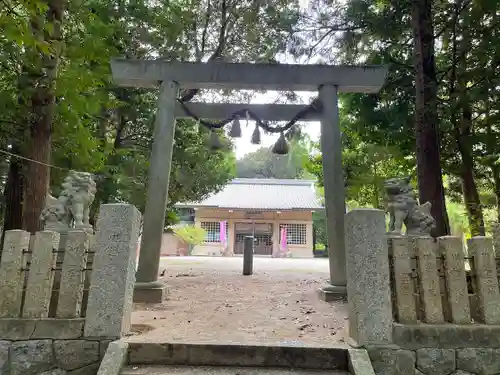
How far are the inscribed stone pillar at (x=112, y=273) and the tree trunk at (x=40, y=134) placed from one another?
8.65 ft

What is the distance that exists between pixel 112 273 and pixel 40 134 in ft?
11.0

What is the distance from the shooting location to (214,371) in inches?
111

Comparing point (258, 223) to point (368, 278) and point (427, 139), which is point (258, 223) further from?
point (368, 278)

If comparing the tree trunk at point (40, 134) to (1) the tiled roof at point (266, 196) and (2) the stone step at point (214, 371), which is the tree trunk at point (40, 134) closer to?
(2) the stone step at point (214, 371)

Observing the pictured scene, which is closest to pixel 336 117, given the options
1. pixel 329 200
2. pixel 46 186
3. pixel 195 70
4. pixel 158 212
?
pixel 329 200

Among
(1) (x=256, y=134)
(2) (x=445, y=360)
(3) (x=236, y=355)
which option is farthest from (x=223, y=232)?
(2) (x=445, y=360)

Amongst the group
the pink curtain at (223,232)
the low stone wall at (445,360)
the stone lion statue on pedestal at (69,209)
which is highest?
the pink curtain at (223,232)

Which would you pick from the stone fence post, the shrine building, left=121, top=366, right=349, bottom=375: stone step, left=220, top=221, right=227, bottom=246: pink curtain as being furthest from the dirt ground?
left=220, top=221, right=227, bottom=246: pink curtain

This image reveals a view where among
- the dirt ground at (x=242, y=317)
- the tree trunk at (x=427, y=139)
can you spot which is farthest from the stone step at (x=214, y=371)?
the tree trunk at (x=427, y=139)

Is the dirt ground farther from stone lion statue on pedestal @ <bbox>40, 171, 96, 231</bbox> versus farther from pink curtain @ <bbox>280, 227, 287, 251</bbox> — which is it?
pink curtain @ <bbox>280, 227, 287, 251</bbox>

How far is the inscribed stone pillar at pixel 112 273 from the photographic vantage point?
119 inches

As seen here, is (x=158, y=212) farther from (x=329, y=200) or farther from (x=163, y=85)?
(x=329, y=200)

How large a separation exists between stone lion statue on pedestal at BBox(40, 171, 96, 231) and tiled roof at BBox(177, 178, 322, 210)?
15.2 m

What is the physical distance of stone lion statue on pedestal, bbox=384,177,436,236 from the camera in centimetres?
408
